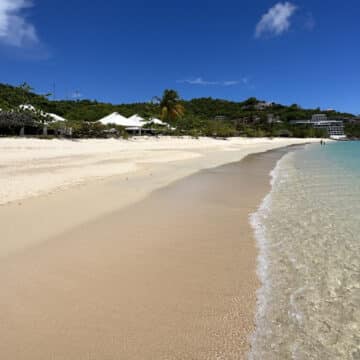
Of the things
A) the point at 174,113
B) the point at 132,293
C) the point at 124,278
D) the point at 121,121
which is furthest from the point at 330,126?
the point at 132,293

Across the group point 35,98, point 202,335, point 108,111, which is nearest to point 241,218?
point 202,335

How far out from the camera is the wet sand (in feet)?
7.38

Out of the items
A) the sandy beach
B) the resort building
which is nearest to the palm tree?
the sandy beach

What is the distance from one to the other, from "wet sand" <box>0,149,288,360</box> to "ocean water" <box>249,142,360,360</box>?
0.17m

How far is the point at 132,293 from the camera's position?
9.87 ft

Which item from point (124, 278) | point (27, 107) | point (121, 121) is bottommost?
point (124, 278)

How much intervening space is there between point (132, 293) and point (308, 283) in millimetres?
1853

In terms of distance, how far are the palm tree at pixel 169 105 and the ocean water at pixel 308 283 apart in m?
48.2

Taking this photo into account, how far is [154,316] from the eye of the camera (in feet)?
8.59

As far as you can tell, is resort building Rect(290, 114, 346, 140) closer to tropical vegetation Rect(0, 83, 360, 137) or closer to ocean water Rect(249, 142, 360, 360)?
tropical vegetation Rect(0, 83, 360, 137)

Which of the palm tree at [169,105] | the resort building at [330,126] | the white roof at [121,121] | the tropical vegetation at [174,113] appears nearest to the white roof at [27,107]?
the tropical vegetation at [174,113]

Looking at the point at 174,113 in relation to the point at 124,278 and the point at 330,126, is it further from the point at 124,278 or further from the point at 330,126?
the point at 330,126

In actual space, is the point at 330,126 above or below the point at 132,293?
above

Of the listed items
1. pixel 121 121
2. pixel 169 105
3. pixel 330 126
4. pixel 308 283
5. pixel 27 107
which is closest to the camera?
pixel 308 283
